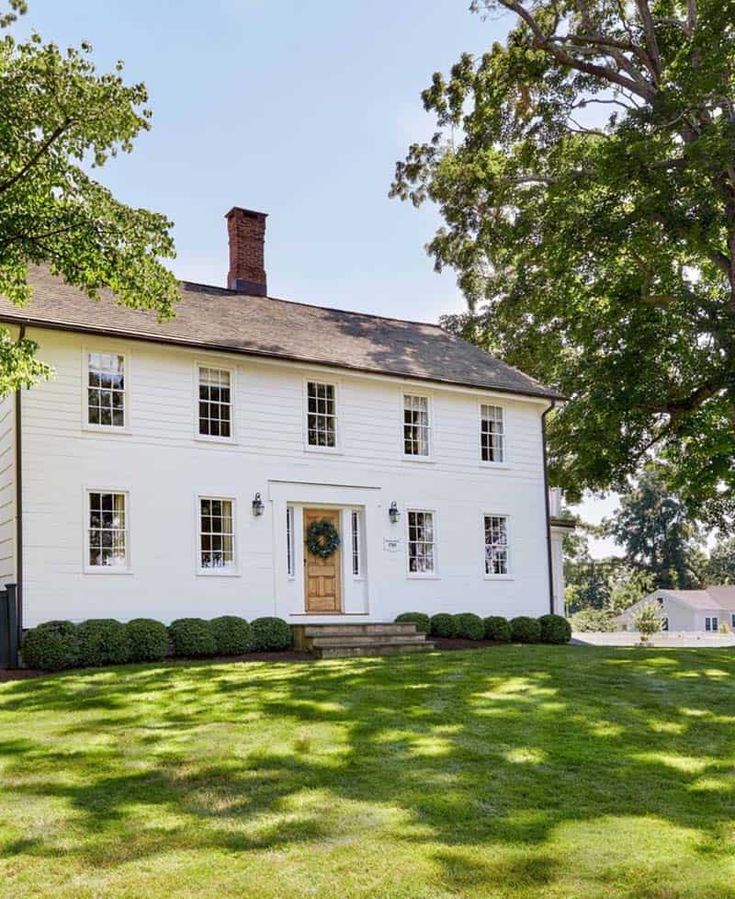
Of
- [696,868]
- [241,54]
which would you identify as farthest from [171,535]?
[696,868]

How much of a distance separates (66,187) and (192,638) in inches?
291

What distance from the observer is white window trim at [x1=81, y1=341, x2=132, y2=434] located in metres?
15.9

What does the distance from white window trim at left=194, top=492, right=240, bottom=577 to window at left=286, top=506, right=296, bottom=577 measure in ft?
3.54

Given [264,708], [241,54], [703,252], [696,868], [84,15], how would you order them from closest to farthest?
[696,868], [264,708], [84,15], [241,54], [703,252]

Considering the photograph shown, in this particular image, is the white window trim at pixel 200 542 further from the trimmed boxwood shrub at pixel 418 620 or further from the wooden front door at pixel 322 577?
the trimmed boxwood shrub at pixel 418 620

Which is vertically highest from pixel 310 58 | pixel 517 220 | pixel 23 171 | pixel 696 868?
pixel 310 58

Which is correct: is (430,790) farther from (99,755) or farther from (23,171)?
(23,171)

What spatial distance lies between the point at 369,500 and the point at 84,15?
987 centimetres

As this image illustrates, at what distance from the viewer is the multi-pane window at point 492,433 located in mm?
20859

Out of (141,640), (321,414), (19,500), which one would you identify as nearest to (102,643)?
(141,640)

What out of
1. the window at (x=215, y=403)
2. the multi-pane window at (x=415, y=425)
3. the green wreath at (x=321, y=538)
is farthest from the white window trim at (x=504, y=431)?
the window at (x=215, y=403)

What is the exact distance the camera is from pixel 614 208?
18.4 m

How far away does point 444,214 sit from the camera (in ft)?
77.7

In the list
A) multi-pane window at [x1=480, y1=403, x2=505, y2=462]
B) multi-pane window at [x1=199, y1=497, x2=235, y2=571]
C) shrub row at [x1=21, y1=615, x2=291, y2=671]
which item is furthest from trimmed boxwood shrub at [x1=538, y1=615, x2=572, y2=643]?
multi-pane window at [x1=199, y1=497, x2=235, y2=571]
